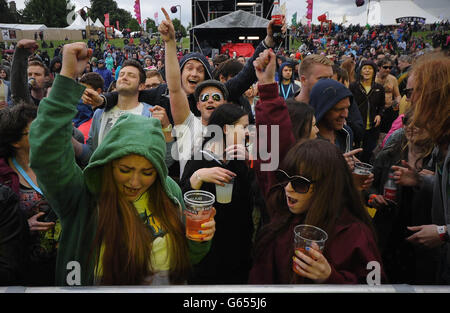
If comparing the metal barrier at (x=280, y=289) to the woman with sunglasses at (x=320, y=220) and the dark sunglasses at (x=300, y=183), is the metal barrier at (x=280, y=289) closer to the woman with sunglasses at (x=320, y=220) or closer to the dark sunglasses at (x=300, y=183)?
the woman with sunglasses at (x=320, y=220)

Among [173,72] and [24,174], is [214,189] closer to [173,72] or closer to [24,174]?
[173,72]

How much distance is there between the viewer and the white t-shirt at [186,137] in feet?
7.00

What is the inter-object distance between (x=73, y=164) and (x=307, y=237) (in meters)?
1.09

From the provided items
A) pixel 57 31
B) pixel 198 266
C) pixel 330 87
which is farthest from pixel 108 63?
pixel 198 266

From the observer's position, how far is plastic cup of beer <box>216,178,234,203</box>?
5.17 feet

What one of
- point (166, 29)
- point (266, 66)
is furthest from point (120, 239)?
point (166, 29)

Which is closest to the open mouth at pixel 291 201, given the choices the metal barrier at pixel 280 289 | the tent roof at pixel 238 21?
the metal barrier at pixel 280 289

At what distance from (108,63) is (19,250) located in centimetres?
613

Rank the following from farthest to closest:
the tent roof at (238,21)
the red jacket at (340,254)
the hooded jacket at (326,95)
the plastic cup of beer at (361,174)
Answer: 1. the tent roof at (238,21)
2. the hooded jacket at (326,95)
3. the plastic cup of beer at (361,174)
4. the red jacket at (340,254)

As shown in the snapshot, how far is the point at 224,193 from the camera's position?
160 cm

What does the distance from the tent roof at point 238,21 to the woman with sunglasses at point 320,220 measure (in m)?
8.70

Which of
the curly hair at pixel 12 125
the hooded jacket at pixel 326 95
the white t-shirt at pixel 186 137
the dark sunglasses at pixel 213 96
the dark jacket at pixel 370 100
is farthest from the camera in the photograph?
the dark jacket at pixel 370 100

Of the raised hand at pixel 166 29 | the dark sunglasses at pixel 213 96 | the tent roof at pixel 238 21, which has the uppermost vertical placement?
the tent roof at pixel 238 21

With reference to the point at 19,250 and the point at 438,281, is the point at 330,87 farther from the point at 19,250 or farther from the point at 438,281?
the point at 19,250
